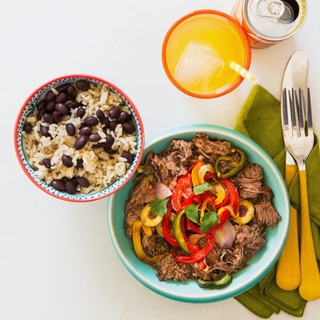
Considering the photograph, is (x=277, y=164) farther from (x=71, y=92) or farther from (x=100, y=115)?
(x=71, y=92)

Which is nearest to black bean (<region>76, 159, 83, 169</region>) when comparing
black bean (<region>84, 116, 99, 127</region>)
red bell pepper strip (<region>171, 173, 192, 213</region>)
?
black bean (<region>84, 116, 99, 127</region>)

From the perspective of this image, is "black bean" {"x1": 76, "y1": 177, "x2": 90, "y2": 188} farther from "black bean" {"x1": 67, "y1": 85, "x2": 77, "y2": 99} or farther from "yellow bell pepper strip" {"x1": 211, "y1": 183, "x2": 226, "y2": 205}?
"yellow bell pepper strip" {"x1": 211, "y1": 183, "x2": 226, "y2": 205}

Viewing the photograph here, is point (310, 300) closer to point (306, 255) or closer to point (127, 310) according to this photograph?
point (306, 255)

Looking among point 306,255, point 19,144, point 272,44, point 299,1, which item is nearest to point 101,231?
point 19,144

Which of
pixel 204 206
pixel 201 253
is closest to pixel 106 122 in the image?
pixel 204 206

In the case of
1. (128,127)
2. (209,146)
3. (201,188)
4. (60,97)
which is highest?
(60,97)

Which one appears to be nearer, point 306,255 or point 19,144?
point 19,144
